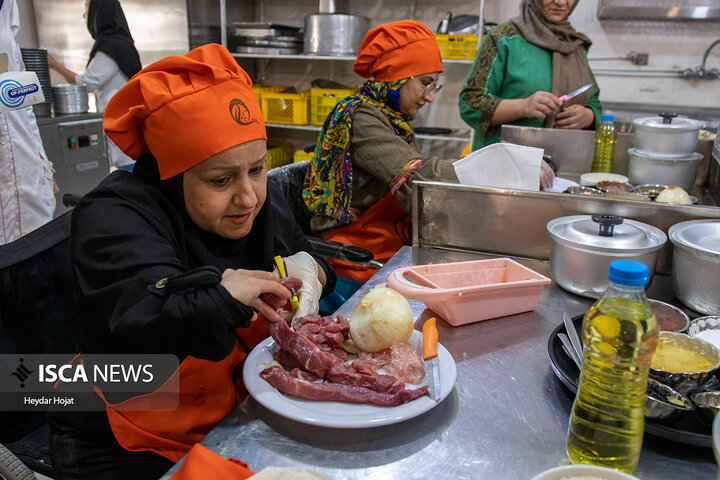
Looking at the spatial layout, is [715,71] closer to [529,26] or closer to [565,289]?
[529,26]

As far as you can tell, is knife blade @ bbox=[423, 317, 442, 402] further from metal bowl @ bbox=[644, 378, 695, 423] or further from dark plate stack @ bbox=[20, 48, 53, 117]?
dark plate stack @ bbox=[20, 48, 53, 117]

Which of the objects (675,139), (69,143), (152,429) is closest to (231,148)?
(152,429)

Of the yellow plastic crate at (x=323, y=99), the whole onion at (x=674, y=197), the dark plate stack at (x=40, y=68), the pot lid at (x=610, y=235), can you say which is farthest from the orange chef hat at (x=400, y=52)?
the yellow plastic crate at (x=323, y=99)

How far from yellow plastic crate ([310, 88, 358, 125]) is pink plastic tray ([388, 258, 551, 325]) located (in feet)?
11.5

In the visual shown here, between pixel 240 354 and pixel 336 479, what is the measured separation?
0.55 metres

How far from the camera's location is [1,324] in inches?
44.6

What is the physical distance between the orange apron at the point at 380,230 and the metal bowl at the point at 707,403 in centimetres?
139

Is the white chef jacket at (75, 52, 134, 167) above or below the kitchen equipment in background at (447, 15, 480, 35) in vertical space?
below

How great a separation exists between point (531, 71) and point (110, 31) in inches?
119

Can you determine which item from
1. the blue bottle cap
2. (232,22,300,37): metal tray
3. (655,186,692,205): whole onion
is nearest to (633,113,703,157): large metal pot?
(655,186,692,205): whole onion

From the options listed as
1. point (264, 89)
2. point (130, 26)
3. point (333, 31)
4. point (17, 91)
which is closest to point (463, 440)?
point (17, 91)

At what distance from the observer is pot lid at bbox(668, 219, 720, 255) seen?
3.85 ft

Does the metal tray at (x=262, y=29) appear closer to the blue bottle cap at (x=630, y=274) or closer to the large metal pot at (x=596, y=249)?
the large metal pot at (x=596, y=249)

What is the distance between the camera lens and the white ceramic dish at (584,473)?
2.12 feet
